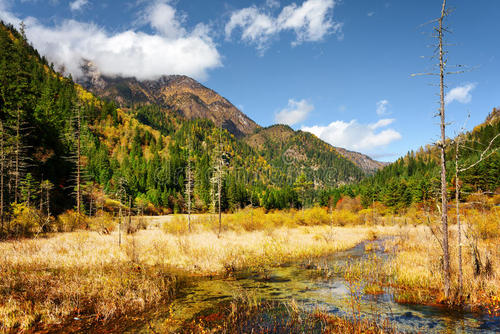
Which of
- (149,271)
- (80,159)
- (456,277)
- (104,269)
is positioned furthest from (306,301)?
(80,159)

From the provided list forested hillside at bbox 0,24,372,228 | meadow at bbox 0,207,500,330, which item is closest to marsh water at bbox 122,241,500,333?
meadow at bbox 0,207,500,330

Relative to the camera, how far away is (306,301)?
36.1 feet

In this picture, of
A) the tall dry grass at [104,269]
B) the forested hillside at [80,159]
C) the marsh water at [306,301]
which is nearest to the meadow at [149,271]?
the tall dry grass at [104,269]

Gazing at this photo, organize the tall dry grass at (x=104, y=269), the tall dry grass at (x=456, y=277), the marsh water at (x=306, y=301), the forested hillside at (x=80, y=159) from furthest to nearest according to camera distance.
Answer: the forested hillside at (x=80, y=159) < the tall dry grass at (x=456, y=277) < the tall dry grass at (x=104, y=269) < the marsh water at (x=306, y=301)

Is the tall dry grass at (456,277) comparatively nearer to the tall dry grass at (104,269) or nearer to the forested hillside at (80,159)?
the tall dry grass at (104,269)

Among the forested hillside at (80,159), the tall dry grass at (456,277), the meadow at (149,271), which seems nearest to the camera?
the meadow at (149,271)

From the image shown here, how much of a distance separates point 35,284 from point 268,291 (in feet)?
33.3

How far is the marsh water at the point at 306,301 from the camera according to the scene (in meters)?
8.41

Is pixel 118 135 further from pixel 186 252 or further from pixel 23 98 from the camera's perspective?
pixel 186 252

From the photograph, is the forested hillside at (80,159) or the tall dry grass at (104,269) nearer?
the tall dry grass at (104,269)

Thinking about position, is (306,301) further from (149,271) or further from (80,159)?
(80,159)

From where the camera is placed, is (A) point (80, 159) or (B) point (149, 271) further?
(A) point (80, 159)

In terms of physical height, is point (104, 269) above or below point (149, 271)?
above

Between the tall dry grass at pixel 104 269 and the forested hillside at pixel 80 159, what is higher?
the forested hillside at pixel 80 159
